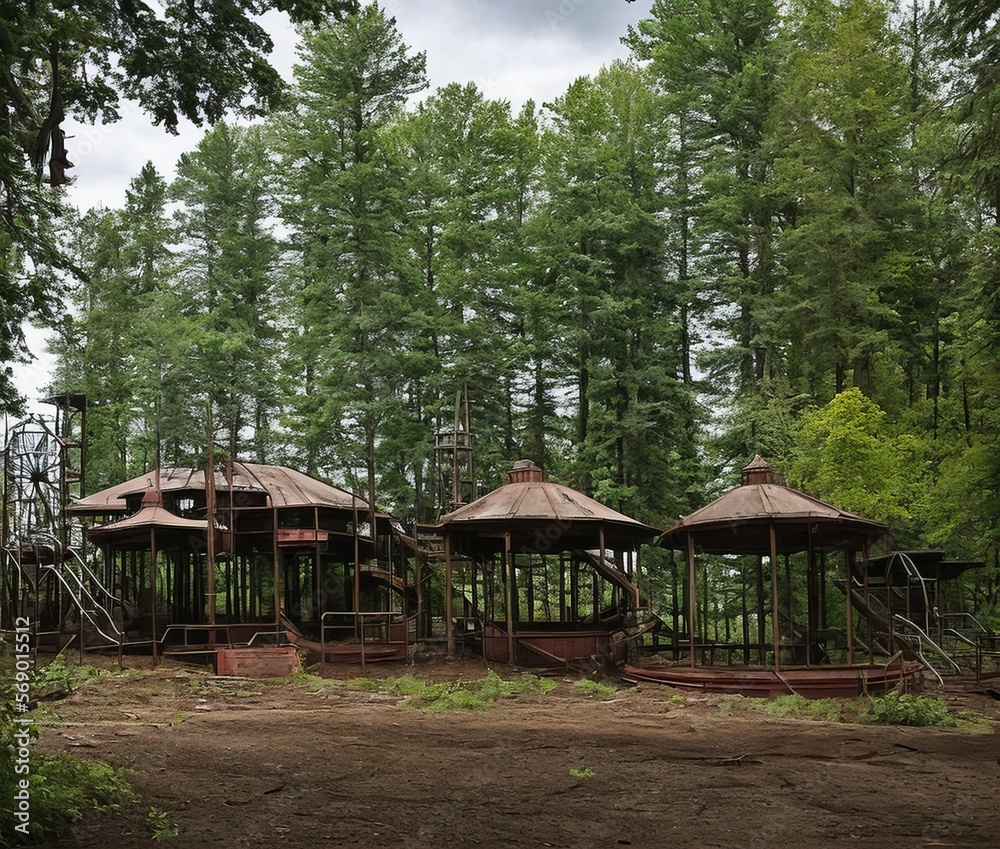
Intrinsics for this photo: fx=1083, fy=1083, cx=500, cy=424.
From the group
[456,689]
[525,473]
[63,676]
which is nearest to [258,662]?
[63,676]

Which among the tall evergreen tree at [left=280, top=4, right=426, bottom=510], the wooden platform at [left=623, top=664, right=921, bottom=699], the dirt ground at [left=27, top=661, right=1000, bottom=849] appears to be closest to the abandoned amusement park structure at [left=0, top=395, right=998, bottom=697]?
the wooden platform at [left=623, top=664, right=921, bottom=699]

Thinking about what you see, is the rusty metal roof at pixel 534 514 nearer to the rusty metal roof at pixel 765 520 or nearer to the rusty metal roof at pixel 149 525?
the rusty metal roof at pixel 765 520

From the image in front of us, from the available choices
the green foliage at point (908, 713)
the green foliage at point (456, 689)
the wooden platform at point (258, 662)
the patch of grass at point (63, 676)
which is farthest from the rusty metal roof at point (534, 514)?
the green foliage at point (908, 713)

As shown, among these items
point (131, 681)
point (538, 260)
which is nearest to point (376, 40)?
point (538, 260)

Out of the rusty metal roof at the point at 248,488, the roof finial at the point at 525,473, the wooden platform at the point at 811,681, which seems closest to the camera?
the wooden platform at the point at 811,681

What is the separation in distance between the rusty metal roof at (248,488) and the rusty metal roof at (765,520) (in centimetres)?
953

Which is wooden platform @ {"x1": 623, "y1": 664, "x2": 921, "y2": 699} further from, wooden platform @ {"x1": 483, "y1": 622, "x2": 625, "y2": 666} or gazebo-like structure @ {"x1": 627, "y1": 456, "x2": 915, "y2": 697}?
wooden platform @ {"x1": 483, "y1": 622, "x2": 625, "y2": 666}

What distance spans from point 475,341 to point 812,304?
11.7 meters

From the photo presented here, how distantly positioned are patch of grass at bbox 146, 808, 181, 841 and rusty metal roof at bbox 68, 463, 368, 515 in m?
18.0

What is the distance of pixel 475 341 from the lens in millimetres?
38156

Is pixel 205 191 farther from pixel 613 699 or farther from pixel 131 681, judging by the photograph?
pixel 613 699

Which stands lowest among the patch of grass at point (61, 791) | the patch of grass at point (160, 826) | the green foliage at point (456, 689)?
the green foliage at point (456, 689)

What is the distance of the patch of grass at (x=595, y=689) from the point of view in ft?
64.4

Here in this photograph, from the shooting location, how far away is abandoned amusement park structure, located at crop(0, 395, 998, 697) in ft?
69.8
